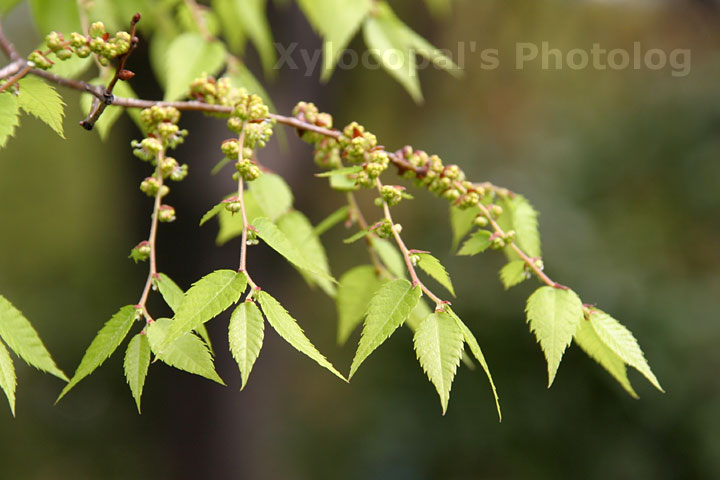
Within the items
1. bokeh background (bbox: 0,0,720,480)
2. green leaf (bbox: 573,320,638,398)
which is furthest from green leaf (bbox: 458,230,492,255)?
bokeh background (bbox: 0,0,720,480)

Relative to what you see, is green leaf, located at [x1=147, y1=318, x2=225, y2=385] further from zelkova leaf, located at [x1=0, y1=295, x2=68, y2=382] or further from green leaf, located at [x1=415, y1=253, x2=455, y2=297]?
green leaf, located at [x1=415, y1=253, x2=455, y2=297]

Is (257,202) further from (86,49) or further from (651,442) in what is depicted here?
(651,442)

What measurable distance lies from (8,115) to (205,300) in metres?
0.38

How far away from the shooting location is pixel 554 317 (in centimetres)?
99

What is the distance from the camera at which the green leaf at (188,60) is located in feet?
4.62

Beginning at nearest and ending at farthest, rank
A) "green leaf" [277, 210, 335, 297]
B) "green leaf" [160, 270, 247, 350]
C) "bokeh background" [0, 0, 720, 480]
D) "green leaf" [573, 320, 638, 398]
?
1. "green leaf" [160, 270, 247, 350]
2. "green leaf" [573, 320, 638, 398]
3. "green leaf" [277, 210, 335, 297]
4. "bokeh background" [0, 0, 720, 480]

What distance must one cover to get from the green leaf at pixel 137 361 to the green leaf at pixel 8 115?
327mm

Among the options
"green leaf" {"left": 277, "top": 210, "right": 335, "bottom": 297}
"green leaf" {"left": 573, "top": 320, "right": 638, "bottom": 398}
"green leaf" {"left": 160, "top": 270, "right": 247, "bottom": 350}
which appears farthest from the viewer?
"green leaf" {"left": 277, "top": 210, "right": 335, "bottom": 297}

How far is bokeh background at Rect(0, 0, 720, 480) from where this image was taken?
3.90 meters

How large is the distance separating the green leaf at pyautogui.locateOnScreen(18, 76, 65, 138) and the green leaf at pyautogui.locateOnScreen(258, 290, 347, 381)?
42cm

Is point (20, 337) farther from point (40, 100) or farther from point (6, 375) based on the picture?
point (40, 100)

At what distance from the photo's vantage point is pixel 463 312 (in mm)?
4695

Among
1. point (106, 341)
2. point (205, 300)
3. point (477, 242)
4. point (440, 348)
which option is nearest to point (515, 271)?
point (477, 242)

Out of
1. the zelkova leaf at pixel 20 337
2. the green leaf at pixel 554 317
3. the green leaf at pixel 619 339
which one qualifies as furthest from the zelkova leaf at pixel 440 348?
the zelkova leaf at pixel 20 337
